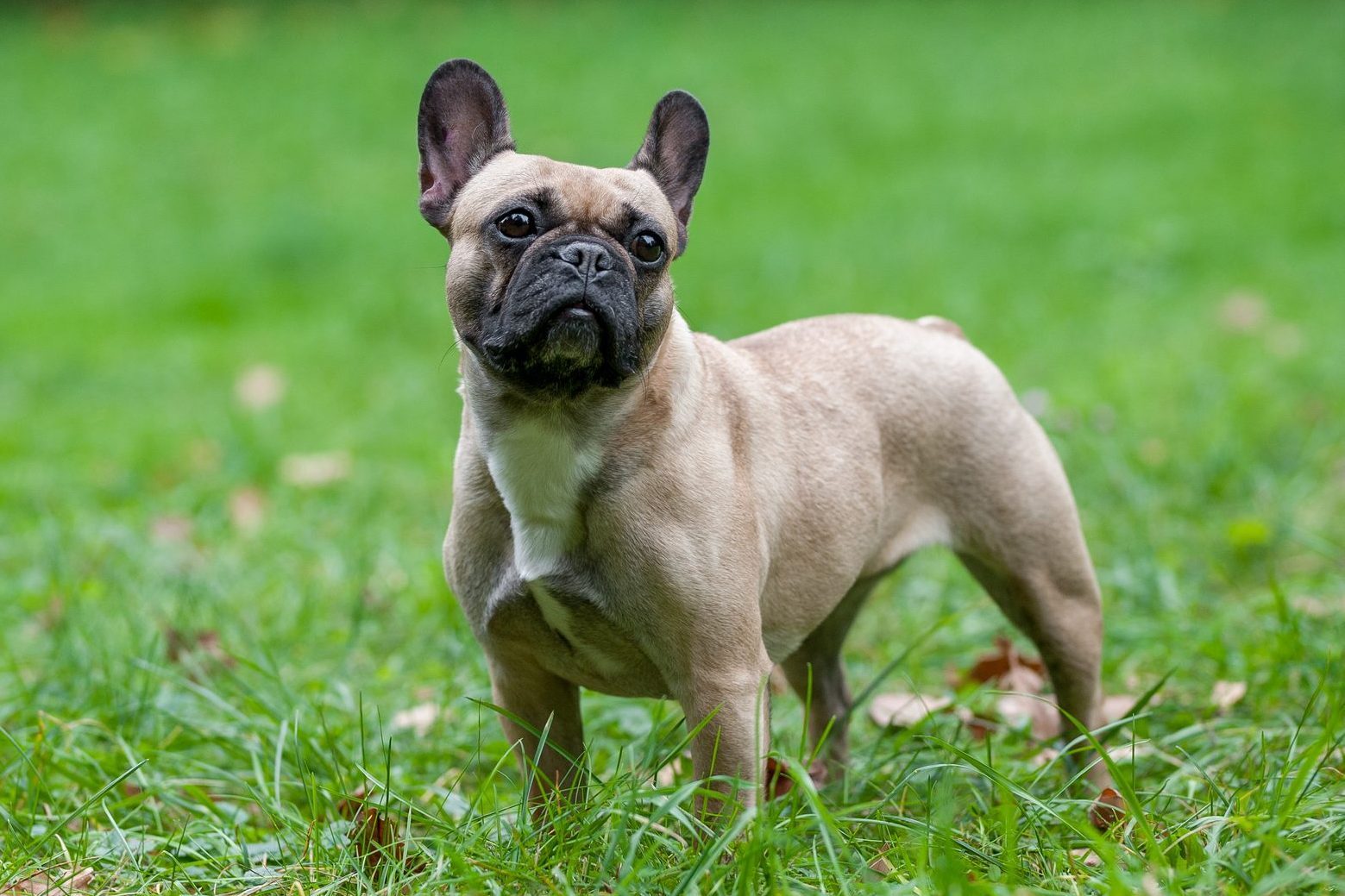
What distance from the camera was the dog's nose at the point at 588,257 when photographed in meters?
3.21

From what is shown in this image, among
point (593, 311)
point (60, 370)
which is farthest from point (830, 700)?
point (60, 370)

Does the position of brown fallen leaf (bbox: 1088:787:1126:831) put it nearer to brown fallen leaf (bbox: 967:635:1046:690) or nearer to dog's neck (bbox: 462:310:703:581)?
brown fallen leaf (bbox: 967:635:1046:690)

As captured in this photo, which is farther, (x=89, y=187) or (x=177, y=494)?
(x=89, y=187)

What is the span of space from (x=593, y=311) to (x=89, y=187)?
11.5m

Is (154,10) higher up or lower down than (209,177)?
higher up

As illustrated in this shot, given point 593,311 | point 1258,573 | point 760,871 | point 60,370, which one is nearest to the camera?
point 760,871

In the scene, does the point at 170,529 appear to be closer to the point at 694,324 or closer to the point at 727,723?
the point at 694,324

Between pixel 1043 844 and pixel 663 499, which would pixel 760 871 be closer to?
pixel 1043 844

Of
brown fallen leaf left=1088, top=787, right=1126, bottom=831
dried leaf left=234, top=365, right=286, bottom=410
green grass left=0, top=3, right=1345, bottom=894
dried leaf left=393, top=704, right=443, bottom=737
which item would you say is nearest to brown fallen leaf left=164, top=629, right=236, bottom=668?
green grass left=0, top=3, right=1345, bottom=894

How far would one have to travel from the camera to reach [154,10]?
1997 cm

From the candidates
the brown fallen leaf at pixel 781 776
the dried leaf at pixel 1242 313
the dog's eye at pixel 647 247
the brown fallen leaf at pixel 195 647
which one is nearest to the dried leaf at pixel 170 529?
the brown fallen leaf at pixel 195 647

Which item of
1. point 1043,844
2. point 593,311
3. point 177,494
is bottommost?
point 177,494

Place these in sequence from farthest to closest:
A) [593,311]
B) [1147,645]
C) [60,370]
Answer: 1. [60,370]
2. [1147,645]
3. [593,311]

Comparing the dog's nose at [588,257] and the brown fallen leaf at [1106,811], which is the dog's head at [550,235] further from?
the brown fallen leaf at [1106,811]
